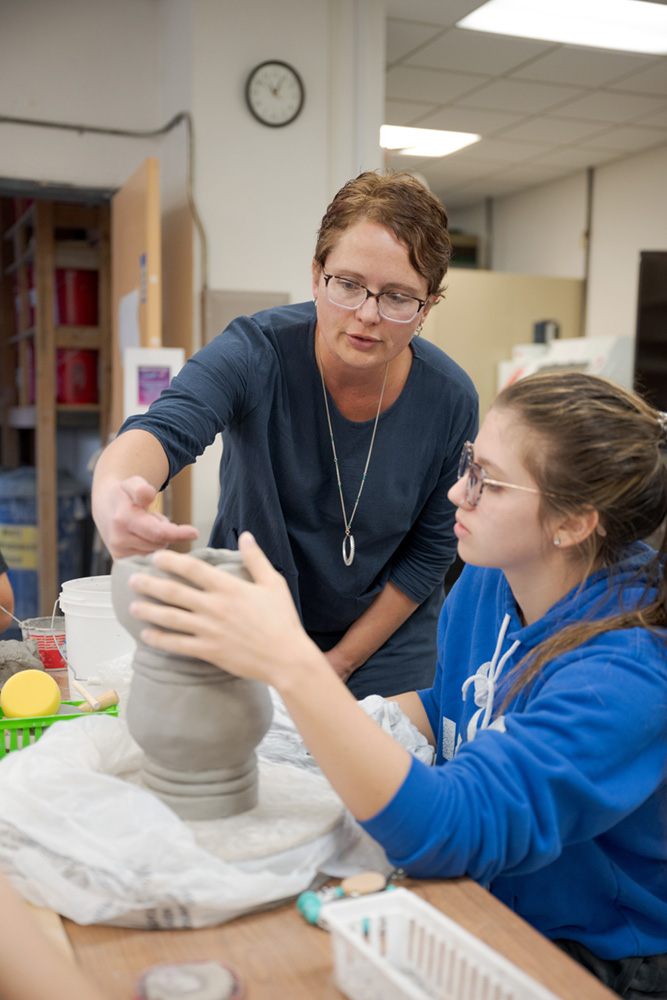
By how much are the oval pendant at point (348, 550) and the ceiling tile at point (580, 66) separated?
3.54 meters

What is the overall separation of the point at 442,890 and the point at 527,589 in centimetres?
43

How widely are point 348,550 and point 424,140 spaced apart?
469 cm

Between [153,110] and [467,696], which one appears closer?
[467,696]

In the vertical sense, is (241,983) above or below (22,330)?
below

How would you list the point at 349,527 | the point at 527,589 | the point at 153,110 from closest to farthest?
the point at 527,589 < the point at 349,527 < the point at 153,110

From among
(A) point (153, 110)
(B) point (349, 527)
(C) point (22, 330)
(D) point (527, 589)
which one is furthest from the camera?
(C) point (22, 330)

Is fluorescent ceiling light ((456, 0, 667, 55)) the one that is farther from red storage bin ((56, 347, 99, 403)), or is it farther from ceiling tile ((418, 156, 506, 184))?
red storage bin ((56, 347, 99, 403))

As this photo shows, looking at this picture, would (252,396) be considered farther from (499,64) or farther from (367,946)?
(499,64)

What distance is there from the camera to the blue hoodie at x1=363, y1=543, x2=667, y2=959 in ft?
2.88

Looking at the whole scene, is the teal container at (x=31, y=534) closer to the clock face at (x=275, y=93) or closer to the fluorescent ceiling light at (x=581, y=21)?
the clock face at (x=275, y=93)

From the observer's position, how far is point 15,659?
153 centimetres

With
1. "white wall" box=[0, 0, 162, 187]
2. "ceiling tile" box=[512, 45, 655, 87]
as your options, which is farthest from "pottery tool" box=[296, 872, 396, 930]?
"ceiling tile" box=[512, 45, 655, 87]

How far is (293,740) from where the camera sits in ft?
3.96

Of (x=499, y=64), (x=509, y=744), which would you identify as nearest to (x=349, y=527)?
(x=509, y=744)
